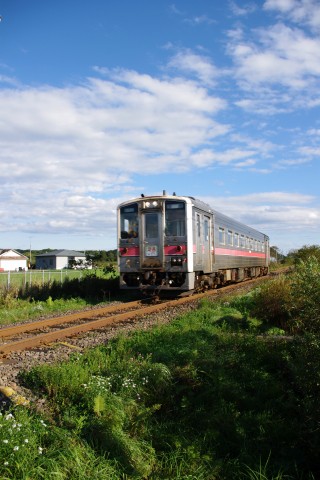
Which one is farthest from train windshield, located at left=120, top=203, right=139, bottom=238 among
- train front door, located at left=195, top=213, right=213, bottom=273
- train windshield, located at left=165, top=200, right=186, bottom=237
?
train front door, located at left=195, top=213, right=213, bottom=273

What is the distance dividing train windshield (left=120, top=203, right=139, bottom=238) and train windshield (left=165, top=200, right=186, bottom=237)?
1.07 metres

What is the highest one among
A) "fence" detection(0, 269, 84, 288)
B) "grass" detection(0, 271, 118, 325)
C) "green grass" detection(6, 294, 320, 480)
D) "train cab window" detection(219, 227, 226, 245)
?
"train cab window" detection(219, 227, 226, 245)

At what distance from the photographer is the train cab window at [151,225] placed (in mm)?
14281

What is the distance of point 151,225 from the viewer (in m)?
14.3

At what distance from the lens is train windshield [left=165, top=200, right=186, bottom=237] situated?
13.9 m

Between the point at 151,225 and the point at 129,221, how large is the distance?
0.81 metres

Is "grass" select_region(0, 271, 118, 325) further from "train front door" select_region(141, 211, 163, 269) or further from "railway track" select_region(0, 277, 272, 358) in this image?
"train front door" select_region(141, 211, 163, 269)

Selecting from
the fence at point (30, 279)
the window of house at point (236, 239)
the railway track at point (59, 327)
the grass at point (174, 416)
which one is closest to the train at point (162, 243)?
the railway track at point (59, 327)

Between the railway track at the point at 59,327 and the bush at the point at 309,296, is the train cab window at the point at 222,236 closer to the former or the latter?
the railway track at the point at 59,327

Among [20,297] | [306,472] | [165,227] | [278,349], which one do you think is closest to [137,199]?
[165,227]

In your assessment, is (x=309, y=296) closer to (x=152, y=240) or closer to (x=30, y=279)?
(x=152, y=240)

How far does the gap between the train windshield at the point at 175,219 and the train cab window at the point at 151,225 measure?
354mm

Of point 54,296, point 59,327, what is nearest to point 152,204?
point 54,296

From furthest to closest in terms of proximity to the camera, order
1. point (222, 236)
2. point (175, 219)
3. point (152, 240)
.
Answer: point (222, 236), point (152, 240), point (175, 219)
